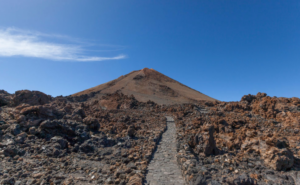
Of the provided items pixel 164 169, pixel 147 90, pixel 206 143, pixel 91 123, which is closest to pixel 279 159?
pixel 206 143

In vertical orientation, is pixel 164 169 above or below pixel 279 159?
below

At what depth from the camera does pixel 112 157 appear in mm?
8039

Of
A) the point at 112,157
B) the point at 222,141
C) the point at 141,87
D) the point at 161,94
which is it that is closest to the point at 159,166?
the point at 112,157

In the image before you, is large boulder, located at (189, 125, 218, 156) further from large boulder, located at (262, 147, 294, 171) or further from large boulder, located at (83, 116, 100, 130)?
large boulder, located at (83, 116, 100, 130)

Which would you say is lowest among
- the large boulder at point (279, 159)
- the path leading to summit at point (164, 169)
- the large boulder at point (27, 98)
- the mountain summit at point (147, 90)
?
the path leading to summit at point (164, 169)

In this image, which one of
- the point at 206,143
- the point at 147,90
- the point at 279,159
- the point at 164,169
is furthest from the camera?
the point at 147,90

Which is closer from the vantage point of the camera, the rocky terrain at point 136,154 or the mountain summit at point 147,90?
the rocky terrain at point 136,154

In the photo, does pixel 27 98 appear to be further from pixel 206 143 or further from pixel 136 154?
pixel 206 143

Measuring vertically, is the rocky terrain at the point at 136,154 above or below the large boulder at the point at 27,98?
below

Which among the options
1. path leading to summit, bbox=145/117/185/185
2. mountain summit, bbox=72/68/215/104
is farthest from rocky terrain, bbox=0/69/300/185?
mountain summit, bbox=72/68/215/104

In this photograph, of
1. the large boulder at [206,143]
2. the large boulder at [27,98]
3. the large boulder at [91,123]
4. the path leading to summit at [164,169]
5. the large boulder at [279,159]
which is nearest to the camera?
the path leading to summit at [164,169]

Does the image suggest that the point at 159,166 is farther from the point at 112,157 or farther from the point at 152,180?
the point at 112,157

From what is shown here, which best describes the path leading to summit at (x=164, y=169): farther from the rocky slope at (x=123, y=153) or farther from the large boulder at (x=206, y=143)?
the large boulder at (x=206, y=143)

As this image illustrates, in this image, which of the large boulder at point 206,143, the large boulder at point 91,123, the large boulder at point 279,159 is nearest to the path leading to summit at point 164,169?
the large boulder at point 206,143
